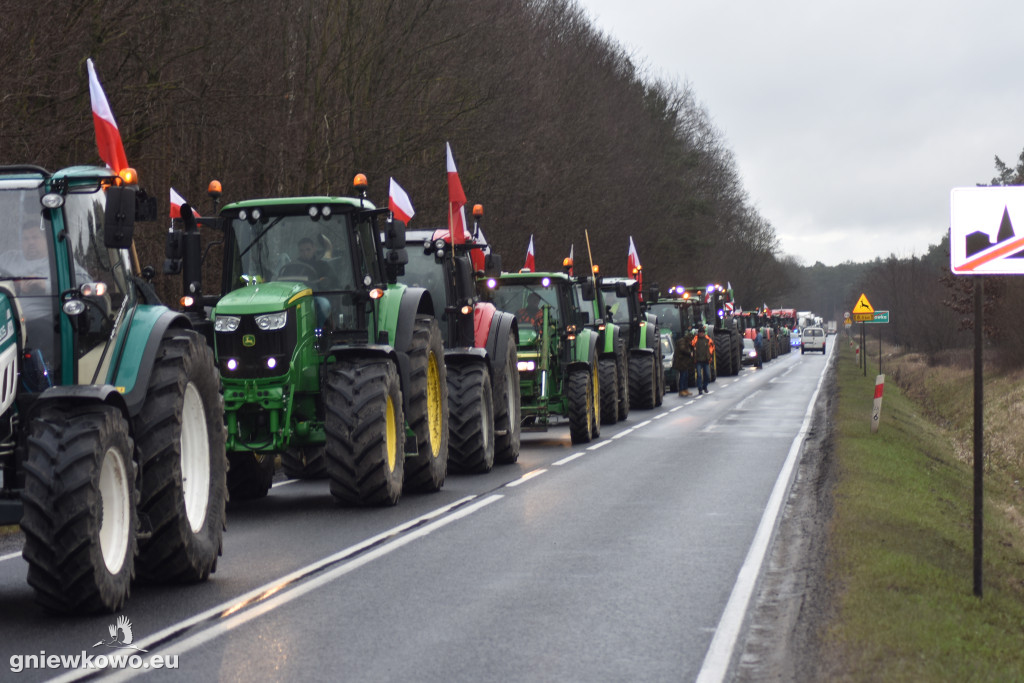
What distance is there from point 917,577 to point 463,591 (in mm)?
2950

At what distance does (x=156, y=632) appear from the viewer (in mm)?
7398

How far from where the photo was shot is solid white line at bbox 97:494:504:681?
7113 millimetres

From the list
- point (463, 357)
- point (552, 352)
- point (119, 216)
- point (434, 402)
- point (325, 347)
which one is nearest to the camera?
point (119, 216)

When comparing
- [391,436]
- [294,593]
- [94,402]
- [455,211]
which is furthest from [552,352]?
[94,402]

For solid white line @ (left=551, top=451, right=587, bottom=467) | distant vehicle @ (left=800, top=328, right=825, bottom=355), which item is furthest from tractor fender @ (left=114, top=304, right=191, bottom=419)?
distant vehicle @ (left=800, top=328, right=825, bottom=355)

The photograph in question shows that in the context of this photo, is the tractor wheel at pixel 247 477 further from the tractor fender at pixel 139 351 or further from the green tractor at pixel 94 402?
the tractor fender at pixel 139 351

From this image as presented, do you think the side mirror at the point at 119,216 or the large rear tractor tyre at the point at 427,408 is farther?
the large rear tractor tyre at the point at 427,408

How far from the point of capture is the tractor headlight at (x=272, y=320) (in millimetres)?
12344

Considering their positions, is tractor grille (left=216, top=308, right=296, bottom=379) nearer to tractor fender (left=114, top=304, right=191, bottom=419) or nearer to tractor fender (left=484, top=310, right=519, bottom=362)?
tractor fender (left=114, top=304, right=191, bottom=419)

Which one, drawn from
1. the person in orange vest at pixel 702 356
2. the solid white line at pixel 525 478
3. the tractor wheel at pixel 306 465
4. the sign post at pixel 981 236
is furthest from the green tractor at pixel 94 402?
the person in orange vest at pixel 702 356

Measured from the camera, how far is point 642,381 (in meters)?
30.8

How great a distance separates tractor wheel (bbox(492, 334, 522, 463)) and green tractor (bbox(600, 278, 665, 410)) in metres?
12.0

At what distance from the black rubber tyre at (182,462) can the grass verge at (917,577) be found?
3.88 m

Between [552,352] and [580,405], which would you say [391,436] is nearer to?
[580,405]
